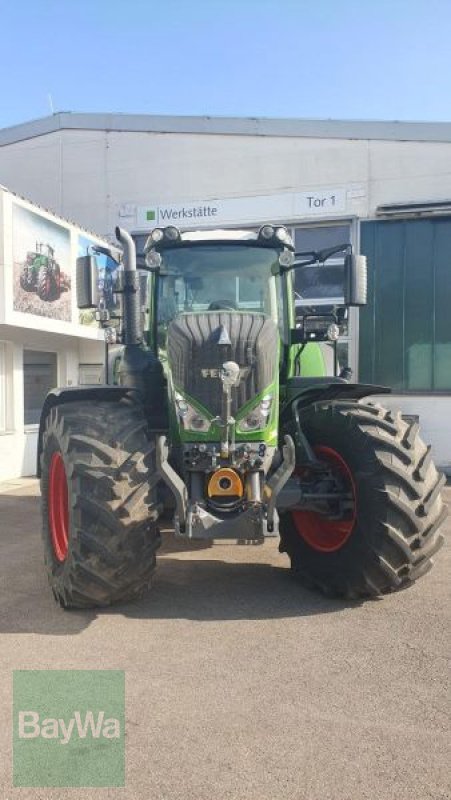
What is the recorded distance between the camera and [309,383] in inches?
210

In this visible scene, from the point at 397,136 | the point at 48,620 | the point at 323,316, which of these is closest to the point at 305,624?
the point at 48,620

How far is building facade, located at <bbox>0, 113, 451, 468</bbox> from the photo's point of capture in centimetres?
1258

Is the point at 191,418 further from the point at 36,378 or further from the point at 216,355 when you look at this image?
the point at 36,378

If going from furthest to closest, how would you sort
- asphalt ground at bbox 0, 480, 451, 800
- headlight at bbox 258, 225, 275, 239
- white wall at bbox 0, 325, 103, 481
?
1. white wall at bbox 0, 325, 103, 481
2. headlight at bbox 258, 225, 275, 239
3. asphalt ground at bbox 0, 480, 451, 800

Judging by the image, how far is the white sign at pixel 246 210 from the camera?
1304 centimetres

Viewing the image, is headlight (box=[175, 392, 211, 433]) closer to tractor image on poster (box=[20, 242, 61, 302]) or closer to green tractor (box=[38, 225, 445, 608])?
green tractor (box=[38, 225, 445, 608])

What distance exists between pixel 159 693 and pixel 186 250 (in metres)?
3.31

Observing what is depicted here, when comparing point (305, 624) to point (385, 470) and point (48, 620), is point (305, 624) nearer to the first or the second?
point (385, 470)

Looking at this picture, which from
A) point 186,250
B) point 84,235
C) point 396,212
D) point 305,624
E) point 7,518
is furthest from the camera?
point 396,212

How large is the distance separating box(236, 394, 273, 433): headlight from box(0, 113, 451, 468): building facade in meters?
8.93

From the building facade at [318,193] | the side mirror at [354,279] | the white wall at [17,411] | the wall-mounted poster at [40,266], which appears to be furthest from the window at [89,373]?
the side mirror at [354,279]

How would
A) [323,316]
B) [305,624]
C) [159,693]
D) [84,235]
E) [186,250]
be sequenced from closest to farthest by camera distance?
1. [159,693]
2. [305,624]
3. [186,250]
4. [323,316]
5. [84,235]

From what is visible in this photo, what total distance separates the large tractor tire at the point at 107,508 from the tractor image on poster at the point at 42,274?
6.10 m

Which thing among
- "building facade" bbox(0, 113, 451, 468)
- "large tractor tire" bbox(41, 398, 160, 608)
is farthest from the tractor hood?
"building facade" bbox(0, 113, 451, 468)
